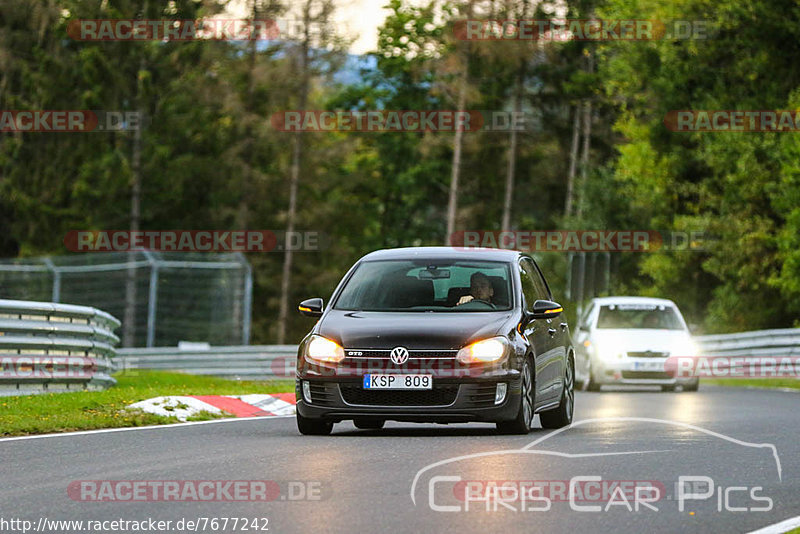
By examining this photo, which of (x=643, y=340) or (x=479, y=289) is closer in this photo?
(x=479, y=289)

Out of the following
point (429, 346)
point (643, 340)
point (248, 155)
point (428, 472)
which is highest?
point (248, 155)

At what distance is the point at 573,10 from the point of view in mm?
70875

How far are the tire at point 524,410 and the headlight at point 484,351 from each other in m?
0.37

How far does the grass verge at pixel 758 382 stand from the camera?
30.3 meters

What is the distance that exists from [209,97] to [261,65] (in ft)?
7.16

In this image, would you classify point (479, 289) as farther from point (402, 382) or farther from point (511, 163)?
point (511, 163)

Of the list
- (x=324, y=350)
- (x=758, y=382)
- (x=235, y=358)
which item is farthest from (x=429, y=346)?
(x=758, y=382)

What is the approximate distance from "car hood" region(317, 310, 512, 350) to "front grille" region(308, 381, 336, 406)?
1.27 feet

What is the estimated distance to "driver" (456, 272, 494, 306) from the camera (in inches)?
585

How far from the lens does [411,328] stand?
1391 cm

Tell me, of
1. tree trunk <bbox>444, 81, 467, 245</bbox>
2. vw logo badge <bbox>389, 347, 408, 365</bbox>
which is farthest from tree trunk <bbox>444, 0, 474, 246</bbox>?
vw logo badge <bbox>389, 347, 408, 365</bbox>

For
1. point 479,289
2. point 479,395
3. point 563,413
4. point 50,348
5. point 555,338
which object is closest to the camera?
point 479,395

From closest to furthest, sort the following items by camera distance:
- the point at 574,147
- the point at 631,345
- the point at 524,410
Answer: the point at 524,410
the point at 631,345
the point at 574,147

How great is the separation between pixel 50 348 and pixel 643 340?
36.8 feet
